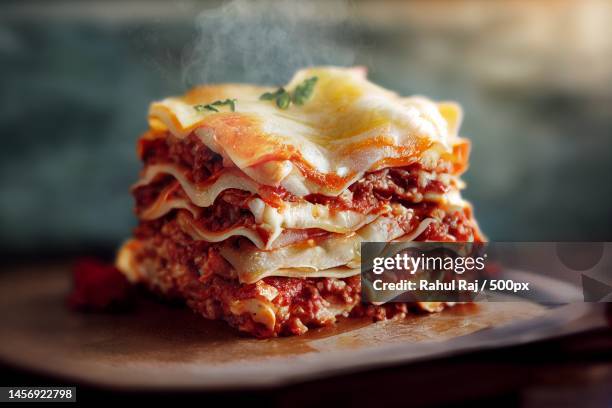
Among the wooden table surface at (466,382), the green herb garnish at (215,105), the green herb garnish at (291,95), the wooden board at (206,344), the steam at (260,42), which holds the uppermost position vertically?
the steam at (260,42)

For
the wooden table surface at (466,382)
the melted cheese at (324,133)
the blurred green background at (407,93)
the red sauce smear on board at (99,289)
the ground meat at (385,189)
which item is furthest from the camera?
the blurred green background at (407,93)

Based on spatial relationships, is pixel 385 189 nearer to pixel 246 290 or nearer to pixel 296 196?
pixel 296 196

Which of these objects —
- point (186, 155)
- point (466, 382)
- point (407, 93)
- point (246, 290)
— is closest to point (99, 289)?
point (186, 155)

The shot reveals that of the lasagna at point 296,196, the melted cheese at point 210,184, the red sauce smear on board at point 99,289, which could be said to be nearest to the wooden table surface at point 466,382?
the lasagna at point 296,196

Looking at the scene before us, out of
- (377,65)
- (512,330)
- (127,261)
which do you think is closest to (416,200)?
(512,330)

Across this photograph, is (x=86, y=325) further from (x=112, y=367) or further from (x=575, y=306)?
(x=575, y=306)

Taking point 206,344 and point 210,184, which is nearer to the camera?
point 206,344

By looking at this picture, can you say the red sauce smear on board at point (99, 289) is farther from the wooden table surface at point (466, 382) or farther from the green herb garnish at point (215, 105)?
the green herb garnish at point (215, 105)

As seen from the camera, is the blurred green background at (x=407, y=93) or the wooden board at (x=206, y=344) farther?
the blurred green background at (x=407, y=93)
